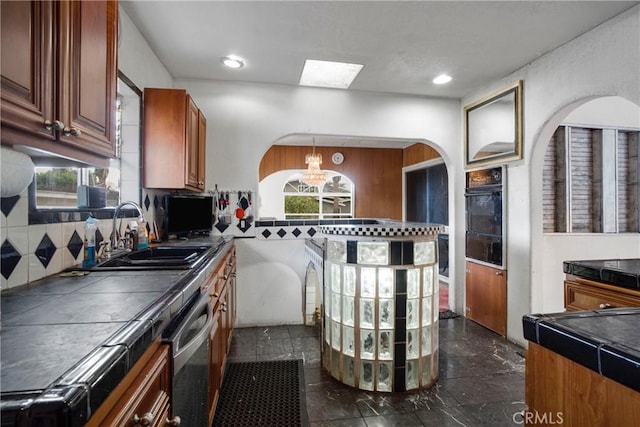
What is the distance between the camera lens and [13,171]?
3.04 feet

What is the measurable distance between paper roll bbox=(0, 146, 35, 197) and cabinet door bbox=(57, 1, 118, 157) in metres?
0.13

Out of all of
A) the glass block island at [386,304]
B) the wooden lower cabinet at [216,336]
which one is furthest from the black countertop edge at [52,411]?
the glass block island at [386,304]

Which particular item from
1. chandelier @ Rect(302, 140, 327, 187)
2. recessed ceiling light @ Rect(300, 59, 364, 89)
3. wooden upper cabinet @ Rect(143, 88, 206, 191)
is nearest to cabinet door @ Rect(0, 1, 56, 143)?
wooden upper cabinet @ Rect(143, 88, 206, 191)

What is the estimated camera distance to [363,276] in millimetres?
2164

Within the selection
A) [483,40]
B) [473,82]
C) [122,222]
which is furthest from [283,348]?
[473,82]

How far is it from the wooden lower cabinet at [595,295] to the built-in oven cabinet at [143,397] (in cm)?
211

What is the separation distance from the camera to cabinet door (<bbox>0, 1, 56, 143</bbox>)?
78cm

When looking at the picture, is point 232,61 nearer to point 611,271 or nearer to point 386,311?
point 386,311

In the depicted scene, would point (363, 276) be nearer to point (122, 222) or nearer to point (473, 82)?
point (122, 222)

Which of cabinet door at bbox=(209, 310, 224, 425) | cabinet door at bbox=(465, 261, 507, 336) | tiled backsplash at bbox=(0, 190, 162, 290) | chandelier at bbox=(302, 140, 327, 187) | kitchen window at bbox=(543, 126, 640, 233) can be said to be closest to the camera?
tiled backsplash at bbox=(0, 190, 162, 290)

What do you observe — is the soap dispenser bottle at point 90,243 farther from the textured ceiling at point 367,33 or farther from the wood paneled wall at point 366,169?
the wood paneled wall at point 366,169

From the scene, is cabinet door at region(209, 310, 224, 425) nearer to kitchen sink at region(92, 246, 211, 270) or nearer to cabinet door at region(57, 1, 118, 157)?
kitchen sink at region(92, 246, 211, 270)

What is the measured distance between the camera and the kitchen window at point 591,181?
3.37 metres

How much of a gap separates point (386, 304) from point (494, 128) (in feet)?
7.73
